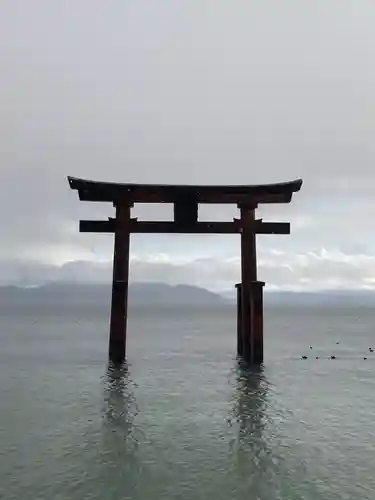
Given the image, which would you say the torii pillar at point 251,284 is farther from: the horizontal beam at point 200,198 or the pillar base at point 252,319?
the horizontal beam at point 200,198

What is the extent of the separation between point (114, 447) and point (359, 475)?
4.22m

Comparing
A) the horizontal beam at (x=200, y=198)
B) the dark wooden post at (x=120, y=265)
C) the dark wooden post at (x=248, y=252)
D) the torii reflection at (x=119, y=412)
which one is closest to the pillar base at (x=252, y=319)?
the dark wooden post at (x=248, y=252)

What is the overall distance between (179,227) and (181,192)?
40.8 inches

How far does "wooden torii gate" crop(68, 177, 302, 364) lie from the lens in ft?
51.9

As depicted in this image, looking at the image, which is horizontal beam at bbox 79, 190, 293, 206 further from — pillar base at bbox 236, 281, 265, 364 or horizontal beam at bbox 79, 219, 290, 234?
pillar base at bbox 236, 281, 265, 364

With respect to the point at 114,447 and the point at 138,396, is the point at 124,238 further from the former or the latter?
the point at 114,447

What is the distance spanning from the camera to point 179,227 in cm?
1611

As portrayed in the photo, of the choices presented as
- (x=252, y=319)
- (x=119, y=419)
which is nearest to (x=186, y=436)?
(x=119, y=419)

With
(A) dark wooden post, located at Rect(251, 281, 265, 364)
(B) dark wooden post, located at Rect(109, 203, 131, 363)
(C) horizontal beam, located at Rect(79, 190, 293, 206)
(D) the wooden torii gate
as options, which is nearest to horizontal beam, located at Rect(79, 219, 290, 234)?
(D) the wooden torii gate

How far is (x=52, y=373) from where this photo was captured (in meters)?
20.2

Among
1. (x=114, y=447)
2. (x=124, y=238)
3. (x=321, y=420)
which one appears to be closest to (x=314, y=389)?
(x=321, y=420)

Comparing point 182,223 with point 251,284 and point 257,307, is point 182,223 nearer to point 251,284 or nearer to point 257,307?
point 251,284

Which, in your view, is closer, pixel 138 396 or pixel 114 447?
pixel 114 447

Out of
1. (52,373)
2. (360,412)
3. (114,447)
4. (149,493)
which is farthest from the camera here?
(52,373)
